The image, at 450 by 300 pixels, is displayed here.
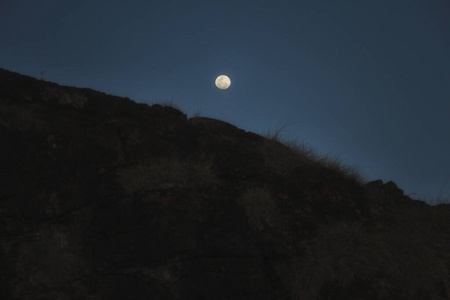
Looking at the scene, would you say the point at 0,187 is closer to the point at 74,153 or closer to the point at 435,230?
the point at 74,153

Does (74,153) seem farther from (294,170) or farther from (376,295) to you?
(376,295)

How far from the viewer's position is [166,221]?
3.66 meters

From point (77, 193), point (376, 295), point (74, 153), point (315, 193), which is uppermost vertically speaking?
point (315, 193)

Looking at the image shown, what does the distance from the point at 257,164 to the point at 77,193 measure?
9.06 feet

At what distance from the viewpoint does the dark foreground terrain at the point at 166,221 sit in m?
3.30

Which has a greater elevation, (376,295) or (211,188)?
(211,188)

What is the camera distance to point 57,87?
4.59 m

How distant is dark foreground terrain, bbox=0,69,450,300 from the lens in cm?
330

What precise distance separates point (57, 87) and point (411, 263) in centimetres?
551

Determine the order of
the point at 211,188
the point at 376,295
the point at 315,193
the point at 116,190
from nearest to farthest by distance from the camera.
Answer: the point at 376,295
the point at 116,190
the point at 211,188
the point at 315,193

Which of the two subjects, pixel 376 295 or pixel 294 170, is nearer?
pixel 376 295

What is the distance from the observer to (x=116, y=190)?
3916mm

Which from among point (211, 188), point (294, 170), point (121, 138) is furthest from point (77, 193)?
point (294, 170)

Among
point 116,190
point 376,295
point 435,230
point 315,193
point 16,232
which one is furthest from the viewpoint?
point 435,230
